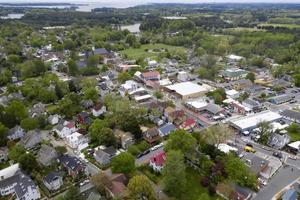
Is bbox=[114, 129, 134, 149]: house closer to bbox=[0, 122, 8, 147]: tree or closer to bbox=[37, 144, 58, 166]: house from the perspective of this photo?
bbox=[37, 144, 58, 166]: house

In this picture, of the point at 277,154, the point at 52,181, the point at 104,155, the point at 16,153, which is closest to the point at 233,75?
the point at 277,154

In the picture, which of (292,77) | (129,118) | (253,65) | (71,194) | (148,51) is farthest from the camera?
(148,51)

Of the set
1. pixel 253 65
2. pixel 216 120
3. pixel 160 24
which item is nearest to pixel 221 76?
pixel 253 65

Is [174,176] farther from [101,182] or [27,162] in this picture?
[27,162]

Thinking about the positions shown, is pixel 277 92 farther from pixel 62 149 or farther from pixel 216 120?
pixel 62 149

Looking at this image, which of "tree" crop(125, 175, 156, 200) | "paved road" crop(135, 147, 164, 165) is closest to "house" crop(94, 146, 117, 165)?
"paved road" crop(135, 147, 164, 165)
